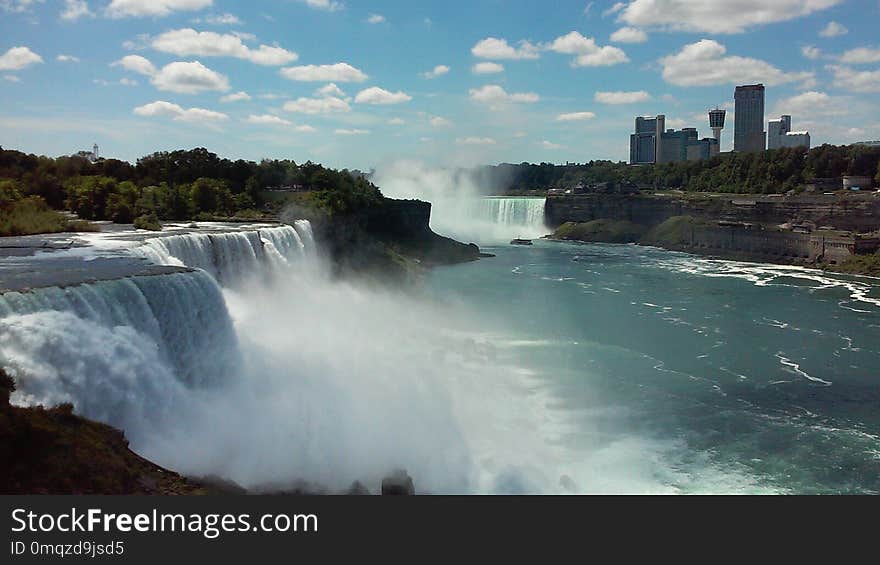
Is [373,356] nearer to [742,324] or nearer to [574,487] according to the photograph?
[574,487]

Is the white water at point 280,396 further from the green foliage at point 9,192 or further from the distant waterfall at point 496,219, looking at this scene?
the distant waterfall at point 496,219

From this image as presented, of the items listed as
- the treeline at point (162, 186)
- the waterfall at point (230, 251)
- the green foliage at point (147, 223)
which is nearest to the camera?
the waterfall at point (230, 251)

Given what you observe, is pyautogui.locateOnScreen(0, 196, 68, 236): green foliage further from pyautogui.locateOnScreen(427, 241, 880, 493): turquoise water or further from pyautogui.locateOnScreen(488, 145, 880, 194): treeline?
pyautogui.locateOnScreen(488, 145, 880, 194): treeline

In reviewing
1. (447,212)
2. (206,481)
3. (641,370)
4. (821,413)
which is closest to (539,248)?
(447,212)

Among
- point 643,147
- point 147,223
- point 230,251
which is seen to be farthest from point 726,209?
point 643,147

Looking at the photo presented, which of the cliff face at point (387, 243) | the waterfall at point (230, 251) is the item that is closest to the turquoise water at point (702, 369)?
the cliff face at point (387, 243)

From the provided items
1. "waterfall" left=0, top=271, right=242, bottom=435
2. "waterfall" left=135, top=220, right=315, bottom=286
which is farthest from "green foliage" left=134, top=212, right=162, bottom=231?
"waterfall" left=0, top=271, right=242, bottom=435

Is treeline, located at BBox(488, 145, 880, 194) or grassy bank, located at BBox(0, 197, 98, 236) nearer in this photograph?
grassy bank, located at BBox(0, 197, 98, 236)
